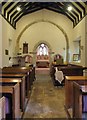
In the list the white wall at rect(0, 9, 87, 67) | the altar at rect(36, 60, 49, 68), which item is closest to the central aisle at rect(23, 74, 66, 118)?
the white wall at rect(0, 9, 87, 67)

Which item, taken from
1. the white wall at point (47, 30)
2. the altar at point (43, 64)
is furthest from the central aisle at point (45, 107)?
the altar at point (43, 64)

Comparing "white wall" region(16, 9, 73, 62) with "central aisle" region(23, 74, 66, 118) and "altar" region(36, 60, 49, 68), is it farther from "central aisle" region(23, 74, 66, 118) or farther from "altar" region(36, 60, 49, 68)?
"central aisle" region(23, 74, 66, 118)

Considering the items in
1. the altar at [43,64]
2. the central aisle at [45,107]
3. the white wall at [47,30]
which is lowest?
the central aisle at [45,107]

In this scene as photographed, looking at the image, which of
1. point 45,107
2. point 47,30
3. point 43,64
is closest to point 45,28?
point 47,30

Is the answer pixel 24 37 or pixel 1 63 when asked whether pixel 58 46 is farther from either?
pixel 1 63

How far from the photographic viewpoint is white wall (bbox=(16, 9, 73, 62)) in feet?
48.9

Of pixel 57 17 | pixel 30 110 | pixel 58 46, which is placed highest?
pixel 57 17

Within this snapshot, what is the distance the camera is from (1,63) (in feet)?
33.2

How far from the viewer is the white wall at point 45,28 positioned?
14898mm

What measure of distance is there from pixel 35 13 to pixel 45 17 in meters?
0.73

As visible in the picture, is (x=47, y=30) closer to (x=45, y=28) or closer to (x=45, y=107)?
(x=45, y=28)

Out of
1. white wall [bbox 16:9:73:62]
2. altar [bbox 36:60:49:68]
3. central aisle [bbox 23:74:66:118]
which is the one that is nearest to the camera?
central aisle [bbox 23:74:66:118]

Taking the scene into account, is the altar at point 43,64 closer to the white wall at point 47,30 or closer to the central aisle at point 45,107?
the white wall at point 47,30

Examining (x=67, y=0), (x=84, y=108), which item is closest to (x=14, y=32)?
(x=67, y=0)
